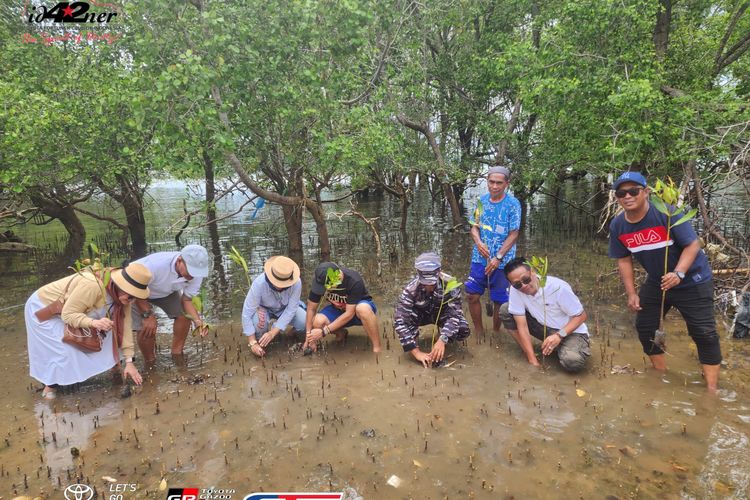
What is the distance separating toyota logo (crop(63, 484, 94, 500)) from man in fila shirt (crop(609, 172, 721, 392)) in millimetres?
4334

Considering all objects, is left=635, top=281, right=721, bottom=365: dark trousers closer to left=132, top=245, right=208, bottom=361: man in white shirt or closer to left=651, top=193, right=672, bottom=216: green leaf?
left=651, top=193, right=672, bottom=216: green leaf

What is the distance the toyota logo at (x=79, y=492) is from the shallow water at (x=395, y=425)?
0.06 metres

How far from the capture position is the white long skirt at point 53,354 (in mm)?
4031

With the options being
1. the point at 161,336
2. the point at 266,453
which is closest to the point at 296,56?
the point at 161,336

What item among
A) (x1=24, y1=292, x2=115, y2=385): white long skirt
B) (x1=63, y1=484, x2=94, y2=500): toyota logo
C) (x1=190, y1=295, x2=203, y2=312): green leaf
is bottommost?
(x1=63, y1=484, x2=94, y2=500): toyota logo

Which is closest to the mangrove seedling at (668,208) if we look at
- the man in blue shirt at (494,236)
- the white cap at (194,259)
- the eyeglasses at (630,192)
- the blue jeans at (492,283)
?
the eyeglasses at (630,192)

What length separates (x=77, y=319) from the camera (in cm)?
392

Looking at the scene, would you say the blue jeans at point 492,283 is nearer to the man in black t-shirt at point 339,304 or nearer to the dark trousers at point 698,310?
the man in black t-shirt at point 339,304

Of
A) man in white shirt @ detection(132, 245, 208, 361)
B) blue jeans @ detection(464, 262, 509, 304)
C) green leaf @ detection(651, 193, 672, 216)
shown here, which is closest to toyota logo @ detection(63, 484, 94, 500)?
man in white shirt @ detection(132, 245, 208, 361)

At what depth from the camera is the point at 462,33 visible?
1074 cm

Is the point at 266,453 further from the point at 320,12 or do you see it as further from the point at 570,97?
the point at 570,97

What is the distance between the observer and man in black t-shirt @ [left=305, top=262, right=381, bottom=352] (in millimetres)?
4773

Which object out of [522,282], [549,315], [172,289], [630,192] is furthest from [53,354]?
[630,192]

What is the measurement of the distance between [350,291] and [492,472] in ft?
7.80
